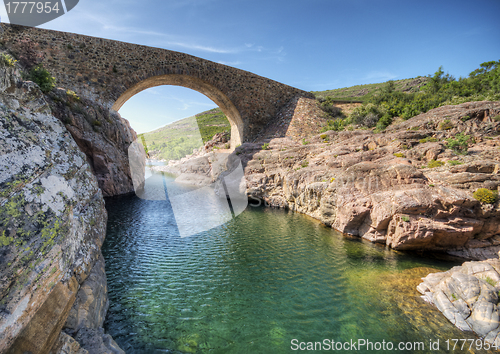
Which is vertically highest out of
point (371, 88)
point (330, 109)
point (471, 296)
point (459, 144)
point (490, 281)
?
point (371, 88)

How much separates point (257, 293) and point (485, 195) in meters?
8.88

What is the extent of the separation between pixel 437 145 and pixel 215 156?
800 inches

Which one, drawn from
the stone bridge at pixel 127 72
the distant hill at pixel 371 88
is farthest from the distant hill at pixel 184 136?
the distant hill at pixel 371 88

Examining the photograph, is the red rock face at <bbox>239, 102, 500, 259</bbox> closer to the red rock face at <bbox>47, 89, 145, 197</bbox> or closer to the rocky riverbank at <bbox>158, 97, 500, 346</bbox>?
the rocky riverbank at <bbox>158, 97, 500, 346</bbox>

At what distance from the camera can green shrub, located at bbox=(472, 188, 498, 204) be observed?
8320 mm

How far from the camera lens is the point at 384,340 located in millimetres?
4824

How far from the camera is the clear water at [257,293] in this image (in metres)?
4.84

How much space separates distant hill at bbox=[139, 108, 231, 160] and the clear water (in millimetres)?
44864

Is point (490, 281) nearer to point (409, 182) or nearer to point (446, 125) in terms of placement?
point (409, 182)

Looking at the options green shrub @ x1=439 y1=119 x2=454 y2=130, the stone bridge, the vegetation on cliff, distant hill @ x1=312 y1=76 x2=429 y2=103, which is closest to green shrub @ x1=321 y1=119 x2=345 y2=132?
the vegetation on cliff

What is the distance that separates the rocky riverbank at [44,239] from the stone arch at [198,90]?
55.0ft

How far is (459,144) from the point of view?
10719mm

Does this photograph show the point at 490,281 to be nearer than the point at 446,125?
Yes

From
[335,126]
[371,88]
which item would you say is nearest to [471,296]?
[335,126]
